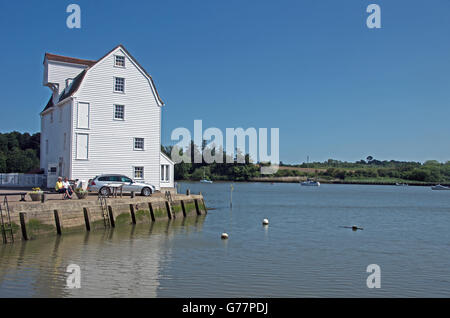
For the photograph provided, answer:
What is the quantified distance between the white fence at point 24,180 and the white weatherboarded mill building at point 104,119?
1.14 metres

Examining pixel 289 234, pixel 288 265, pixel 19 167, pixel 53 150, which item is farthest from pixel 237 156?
pixel 288 265

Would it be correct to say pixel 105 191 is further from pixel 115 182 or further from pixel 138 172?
pixel 138 172

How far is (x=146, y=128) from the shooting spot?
136ft

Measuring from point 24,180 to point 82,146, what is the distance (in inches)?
366

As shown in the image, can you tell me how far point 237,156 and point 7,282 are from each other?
467 ft

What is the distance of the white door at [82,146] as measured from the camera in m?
37.6

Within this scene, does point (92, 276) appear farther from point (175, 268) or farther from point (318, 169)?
point (318, 169)

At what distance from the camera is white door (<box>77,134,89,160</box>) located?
37.6 metres

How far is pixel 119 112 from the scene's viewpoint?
40219 mm

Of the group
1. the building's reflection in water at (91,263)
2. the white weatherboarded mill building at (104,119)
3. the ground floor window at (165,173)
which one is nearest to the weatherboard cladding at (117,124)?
the white weatherboarded mill building at (104,119)

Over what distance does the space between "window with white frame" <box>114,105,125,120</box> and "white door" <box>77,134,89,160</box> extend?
328 cm

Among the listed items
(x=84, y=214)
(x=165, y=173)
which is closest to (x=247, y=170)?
(x=165, y=173)

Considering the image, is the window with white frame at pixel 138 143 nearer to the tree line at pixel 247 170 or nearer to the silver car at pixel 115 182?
the silver car at pixel 115 182

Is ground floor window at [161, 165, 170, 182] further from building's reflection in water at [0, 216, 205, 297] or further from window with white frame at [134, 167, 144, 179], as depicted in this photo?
building's reflection in water at [0, 216, 205, 297]
